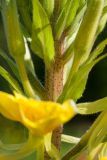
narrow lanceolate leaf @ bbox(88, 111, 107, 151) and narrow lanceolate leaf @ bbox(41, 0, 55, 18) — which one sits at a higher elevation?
narrow lanceolate leaf @ bbox(41, 0, 55, 18)

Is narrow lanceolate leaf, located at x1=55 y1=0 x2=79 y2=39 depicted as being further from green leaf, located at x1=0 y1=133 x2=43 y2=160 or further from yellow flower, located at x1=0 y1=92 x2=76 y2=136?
yellow flower, located at x1=0 y1=92 x2=76 y2=136

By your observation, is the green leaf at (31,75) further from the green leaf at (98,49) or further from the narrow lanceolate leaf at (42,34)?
the green leaf at (98,49)

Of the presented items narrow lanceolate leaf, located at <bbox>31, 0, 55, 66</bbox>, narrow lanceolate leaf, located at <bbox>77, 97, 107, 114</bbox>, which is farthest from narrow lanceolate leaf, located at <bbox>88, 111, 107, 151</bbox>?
narrow lanceolate leaf, located at <bbox>31, 0, 55, 66</bbox>

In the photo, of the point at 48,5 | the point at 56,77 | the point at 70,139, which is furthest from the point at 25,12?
the point at 70,139

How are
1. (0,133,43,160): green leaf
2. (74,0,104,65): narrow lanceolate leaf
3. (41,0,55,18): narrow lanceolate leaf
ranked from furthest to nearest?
(41,0,55,18): narrow lanceolate leaf
(74,0,104,65): narrow lanceolate leaf
(0,133,43,160): green leaf

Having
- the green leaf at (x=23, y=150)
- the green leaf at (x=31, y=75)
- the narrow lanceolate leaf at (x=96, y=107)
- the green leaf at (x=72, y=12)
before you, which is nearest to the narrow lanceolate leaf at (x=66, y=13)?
the green leaf at (x=72, y=12)

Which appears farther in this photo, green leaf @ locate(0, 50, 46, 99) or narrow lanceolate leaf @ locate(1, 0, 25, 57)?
green leaf @ locate(0, 50, 46, 99)

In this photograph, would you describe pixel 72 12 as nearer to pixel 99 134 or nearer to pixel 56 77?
pixel 56 77
